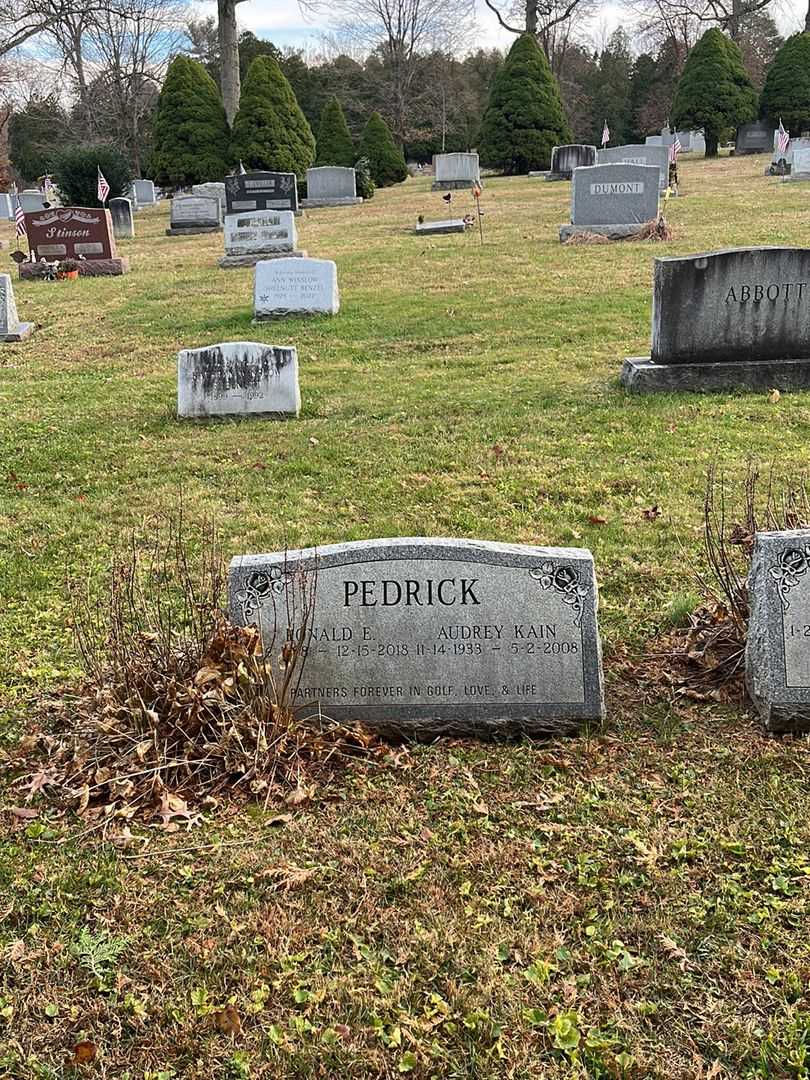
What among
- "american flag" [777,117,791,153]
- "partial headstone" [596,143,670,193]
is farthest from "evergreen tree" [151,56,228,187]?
"american flag" [777,117,791,153]

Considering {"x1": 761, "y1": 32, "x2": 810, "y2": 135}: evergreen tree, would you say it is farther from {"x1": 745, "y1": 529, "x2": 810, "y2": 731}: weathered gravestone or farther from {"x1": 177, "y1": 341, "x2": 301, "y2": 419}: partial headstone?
{"x1": 745, "y1": 529, "x2": 810, "y2": 731}: weathered gravestone

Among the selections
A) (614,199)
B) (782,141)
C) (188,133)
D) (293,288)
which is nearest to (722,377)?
(293,288)

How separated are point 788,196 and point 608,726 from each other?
21.5 m

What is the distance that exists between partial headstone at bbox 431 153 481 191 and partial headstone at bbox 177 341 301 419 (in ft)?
83.6

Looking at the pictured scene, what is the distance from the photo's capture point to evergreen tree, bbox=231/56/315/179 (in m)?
29.2

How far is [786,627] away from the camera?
3734 mm

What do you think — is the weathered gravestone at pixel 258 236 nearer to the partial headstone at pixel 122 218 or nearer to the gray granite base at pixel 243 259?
the gray granite base at pixel 243 259

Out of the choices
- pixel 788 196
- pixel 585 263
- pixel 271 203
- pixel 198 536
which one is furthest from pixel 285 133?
pixel 198 536

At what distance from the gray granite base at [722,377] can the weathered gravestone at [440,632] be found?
5261 mm

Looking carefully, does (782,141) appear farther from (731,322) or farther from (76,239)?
(731,322)

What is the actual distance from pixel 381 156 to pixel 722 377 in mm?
30090

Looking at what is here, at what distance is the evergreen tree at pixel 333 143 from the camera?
114ft

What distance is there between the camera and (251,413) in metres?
8.83

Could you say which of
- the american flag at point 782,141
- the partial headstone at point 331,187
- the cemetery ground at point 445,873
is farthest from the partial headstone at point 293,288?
the american flag at point 782,141
